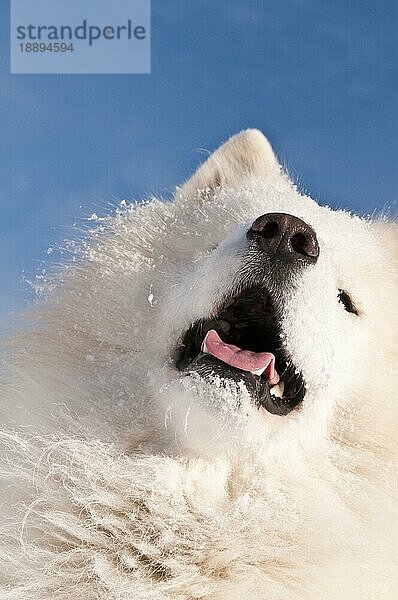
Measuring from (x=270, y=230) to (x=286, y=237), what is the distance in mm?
77

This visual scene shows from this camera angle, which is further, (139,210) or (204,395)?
(139,210)

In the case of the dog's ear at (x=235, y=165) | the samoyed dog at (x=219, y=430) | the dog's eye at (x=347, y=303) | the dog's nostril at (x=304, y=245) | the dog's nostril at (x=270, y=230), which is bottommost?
the samoyed dog at (x=219, y=430)

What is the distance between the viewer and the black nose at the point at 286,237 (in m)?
3.59

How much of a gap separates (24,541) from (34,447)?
1.34ft

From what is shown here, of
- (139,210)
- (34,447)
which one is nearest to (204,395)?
(34,447)

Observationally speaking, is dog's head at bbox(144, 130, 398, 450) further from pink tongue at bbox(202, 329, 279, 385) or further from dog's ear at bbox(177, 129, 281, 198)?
dog's ear at bbox(177, 129, 281, 198)

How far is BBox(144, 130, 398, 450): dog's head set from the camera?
11.7 feet

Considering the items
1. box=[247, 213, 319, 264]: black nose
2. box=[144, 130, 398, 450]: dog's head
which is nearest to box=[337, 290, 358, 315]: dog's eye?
box=[144, 130, 398, 450]: dog's head

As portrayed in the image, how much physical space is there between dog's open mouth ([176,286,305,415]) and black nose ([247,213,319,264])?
0.18m

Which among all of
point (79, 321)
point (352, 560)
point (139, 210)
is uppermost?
point (139, 210)

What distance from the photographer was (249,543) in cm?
347

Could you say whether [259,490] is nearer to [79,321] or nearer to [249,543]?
[249,543]

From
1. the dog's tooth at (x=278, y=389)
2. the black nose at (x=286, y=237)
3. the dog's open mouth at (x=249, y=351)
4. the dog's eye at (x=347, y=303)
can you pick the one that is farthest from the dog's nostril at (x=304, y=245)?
the dog's tooth at (x=278, y=389)

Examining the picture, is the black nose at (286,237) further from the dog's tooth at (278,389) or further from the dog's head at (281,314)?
the dog's tooth at (278,389)
